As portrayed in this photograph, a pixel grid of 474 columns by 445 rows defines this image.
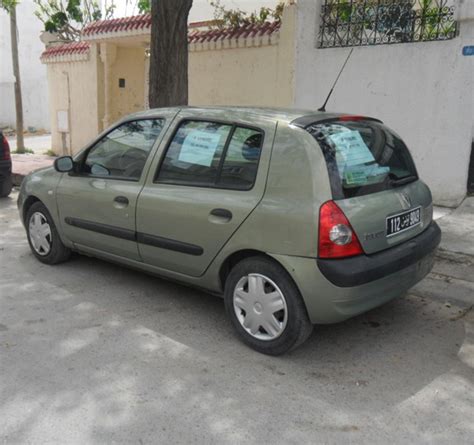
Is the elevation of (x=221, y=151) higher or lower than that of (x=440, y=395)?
higher

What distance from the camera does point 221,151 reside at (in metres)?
3.67

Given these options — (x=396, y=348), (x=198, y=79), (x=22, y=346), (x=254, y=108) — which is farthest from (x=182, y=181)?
(x=198, y=79)

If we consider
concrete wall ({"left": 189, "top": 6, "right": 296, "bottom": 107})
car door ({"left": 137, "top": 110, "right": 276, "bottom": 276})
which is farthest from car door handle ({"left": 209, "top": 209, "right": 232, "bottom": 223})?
concrete wall ({"left": 189, "top": 6, "right": 296, "bottom": 107})

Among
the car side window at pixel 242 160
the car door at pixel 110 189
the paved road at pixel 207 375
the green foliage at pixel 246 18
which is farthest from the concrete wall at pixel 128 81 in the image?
the car side window at pixel 242 160

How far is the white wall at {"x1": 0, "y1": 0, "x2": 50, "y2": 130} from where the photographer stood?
2188 centimetres

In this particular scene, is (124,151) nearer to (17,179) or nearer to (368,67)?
(368,67)

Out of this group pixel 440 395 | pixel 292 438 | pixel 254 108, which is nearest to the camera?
pixel 292 438

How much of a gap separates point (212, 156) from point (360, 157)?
1.02m

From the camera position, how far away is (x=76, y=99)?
12.7 metres

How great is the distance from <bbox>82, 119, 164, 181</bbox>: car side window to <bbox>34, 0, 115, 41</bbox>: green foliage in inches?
422

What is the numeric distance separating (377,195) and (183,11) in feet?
13.9

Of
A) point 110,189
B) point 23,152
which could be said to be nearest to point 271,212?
point 110,189

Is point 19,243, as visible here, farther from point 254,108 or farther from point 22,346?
point 254,108

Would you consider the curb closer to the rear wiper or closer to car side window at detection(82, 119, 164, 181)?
car side window at detection(82, 119, 164, 181)
